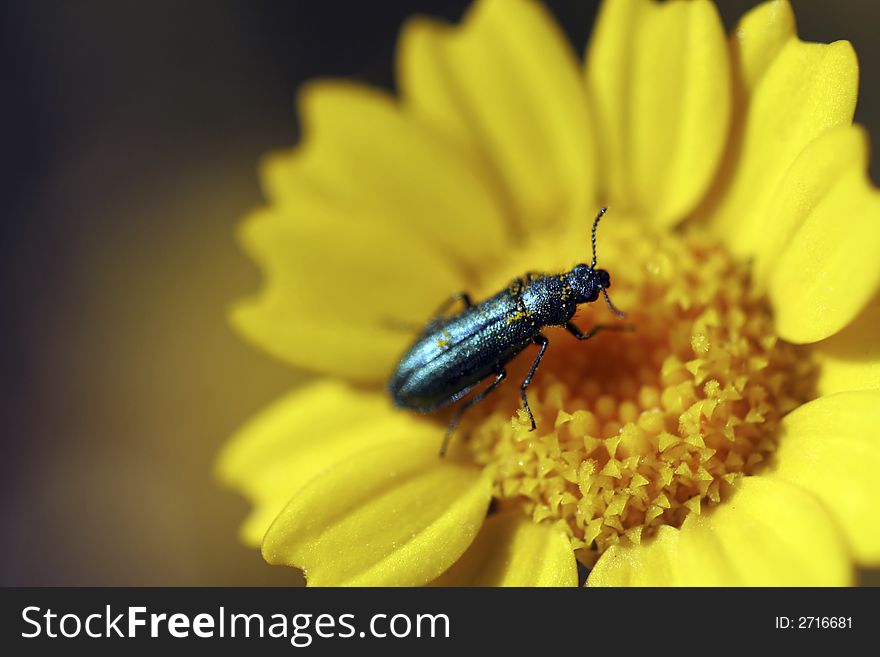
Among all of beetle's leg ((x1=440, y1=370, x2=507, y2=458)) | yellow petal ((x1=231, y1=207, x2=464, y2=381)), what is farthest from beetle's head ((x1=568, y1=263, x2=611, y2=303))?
yellow petal ((x1=231, y1=207, x2=464, y2=381))

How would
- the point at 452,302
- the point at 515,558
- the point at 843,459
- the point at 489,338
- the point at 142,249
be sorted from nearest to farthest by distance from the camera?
1. the point at 843,459
2. the point at 515,558
3. the point at 489,338
4. the point at 452,302
5. the point at 142,249

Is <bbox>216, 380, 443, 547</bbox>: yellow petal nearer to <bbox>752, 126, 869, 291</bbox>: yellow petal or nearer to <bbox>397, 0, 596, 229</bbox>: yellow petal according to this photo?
<bbox>397, 0, 596, 229</bbox>: yellow petal

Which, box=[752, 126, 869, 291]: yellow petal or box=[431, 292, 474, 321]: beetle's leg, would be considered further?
box=[431, 292, 474, 321]: beetle's leg

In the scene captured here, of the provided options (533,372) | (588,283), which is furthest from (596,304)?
(533,372)

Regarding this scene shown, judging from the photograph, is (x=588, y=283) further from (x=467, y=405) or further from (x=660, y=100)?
(x=660, y=100)

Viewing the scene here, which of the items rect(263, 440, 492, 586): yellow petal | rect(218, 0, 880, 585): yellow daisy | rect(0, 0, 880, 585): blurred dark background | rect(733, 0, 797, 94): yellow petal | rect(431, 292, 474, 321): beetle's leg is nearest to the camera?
rect(218, 0, 880, 585): yellow daisy

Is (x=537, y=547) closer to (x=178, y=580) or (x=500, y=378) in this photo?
(x=500, y=378)

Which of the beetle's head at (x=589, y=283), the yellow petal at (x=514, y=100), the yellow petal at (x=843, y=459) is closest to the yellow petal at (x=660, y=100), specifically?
the yellow petal at (x=514, y=100)
